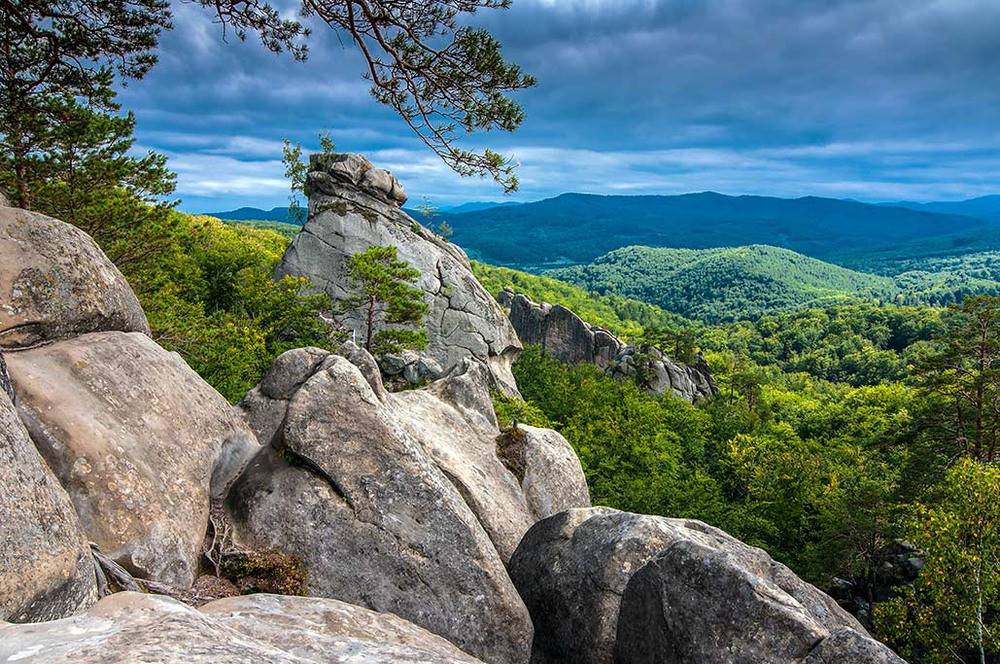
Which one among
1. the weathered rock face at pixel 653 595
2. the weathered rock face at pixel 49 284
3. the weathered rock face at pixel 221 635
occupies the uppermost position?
the weathered rock face at pixel 49 284

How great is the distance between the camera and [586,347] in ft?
286

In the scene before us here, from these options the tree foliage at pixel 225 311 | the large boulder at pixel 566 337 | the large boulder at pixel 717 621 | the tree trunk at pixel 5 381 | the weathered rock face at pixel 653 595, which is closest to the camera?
the tree trunk at pixel 5 381

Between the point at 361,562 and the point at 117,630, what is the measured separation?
647cm

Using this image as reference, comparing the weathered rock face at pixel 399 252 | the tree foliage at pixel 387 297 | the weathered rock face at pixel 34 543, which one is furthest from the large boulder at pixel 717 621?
the weathered rock face at pixel 399 252

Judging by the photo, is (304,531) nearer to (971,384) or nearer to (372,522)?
(372,522)

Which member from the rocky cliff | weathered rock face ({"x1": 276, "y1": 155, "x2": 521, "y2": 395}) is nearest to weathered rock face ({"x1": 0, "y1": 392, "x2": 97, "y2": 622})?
the rocky cliff

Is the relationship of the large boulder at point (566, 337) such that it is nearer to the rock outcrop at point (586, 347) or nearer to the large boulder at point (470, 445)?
the rock outcrop at point (586, 347)

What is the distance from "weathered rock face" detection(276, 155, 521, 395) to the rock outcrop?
31.7m

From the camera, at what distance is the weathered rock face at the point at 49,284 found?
34.8 ft

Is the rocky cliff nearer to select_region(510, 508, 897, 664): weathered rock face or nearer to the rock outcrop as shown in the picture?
select_region(510, 508, 897, 664): weathered rock face

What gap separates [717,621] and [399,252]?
43382 mm

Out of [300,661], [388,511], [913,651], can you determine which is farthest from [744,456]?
[300,661]

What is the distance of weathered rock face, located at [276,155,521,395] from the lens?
4844cm

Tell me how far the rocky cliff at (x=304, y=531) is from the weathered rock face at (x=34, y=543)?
2cm
